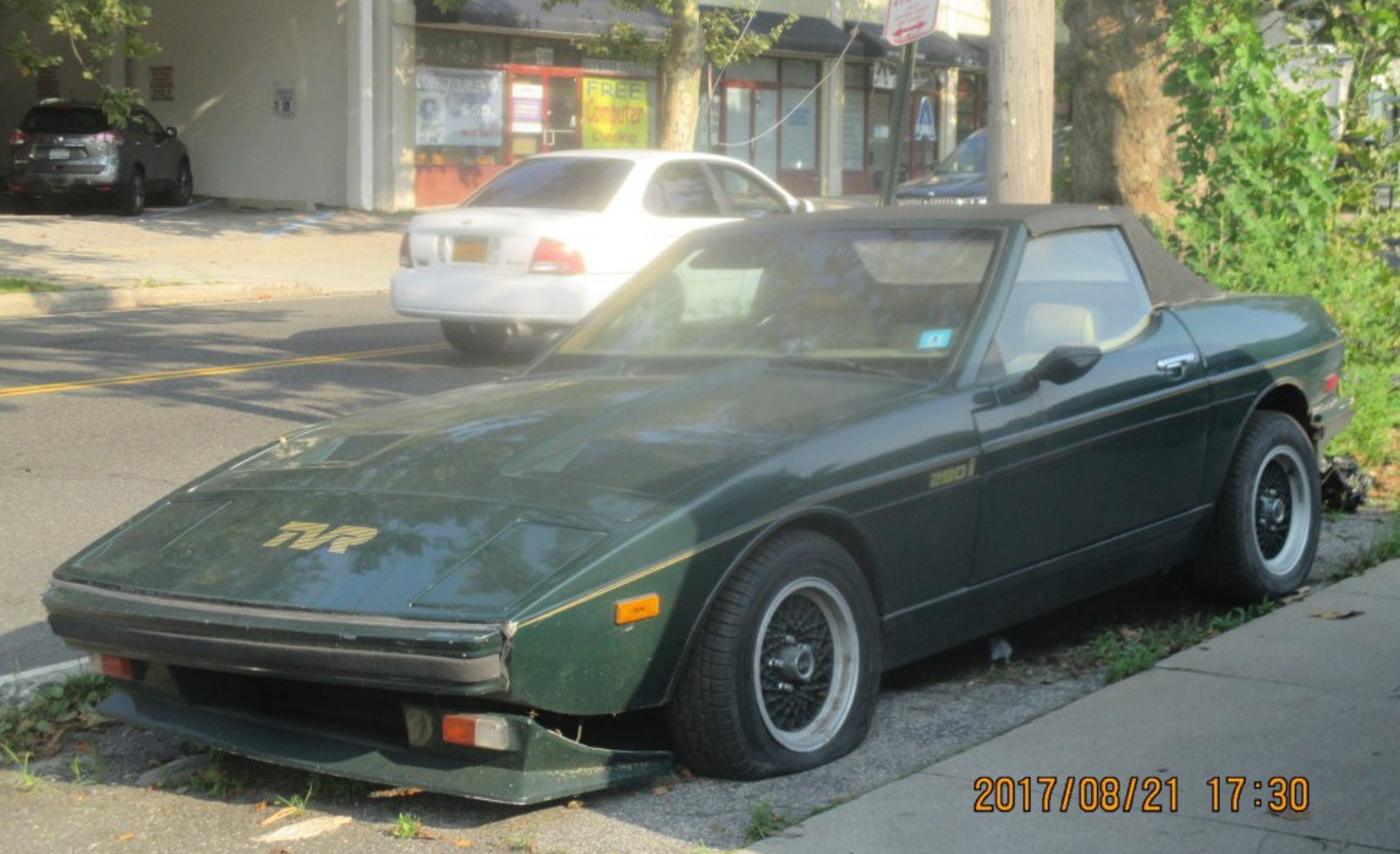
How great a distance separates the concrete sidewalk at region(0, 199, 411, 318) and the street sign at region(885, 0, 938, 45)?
10471 millimetres

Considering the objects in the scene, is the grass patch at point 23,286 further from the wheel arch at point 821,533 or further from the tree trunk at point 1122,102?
the wheel arch at point 821,533

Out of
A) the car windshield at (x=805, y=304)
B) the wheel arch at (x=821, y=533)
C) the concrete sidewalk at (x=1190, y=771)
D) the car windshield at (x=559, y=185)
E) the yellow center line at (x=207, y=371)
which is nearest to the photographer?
the concrete sidewalk at (x=1190, y=771)

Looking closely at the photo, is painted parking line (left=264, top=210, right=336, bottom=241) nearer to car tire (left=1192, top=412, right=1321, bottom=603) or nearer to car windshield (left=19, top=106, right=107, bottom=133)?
car windshield (left=19, top=106, right=107, bottom=133)

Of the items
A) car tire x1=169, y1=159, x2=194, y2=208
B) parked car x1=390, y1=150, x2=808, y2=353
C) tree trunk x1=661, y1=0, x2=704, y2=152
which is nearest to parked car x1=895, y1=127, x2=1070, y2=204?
tree trunk x1=661, y1=0, x2=704, y2=152

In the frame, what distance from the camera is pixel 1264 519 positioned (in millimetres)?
6469

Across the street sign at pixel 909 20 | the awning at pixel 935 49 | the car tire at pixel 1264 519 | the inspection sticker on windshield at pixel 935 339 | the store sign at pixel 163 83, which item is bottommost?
the car tire at pixel 1264 519

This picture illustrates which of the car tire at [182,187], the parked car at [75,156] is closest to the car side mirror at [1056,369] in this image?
the parked car at [75,156]

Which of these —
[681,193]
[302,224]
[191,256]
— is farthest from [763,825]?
[302,224]

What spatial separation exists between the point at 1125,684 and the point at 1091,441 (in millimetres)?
790

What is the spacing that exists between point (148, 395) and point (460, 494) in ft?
25.1

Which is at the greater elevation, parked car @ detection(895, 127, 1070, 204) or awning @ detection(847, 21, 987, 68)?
awning @ detection(847, 21, 987, 68)

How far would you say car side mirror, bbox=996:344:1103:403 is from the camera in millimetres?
5371

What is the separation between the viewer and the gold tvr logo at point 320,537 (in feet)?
14.3

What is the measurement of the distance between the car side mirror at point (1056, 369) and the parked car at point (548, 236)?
25.2ft
